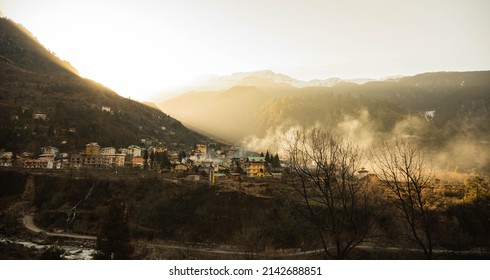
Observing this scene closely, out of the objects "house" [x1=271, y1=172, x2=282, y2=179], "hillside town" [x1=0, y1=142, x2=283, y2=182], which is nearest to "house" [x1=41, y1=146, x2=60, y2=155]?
"hillside town" [x1=0, y1=142, x2=283, y2=182]

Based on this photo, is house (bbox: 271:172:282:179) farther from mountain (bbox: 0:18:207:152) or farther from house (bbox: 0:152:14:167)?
house (bbox: 0:152:14:167)

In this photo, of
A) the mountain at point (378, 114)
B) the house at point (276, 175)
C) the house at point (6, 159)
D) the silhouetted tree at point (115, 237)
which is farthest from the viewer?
the mountain at point (378, 114)

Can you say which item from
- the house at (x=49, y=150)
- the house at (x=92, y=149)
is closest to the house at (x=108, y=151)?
the house at (x=92, y=149)

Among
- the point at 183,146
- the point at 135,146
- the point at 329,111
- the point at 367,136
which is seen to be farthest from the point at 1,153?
the point at 329,111

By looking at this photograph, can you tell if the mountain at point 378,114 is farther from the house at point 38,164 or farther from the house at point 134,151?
the house at point 38,164

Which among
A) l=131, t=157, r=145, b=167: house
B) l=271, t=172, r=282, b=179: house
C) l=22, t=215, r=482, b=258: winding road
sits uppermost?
l=131, t=157, r=145, b=167: house

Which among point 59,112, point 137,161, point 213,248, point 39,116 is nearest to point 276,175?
point 213,248

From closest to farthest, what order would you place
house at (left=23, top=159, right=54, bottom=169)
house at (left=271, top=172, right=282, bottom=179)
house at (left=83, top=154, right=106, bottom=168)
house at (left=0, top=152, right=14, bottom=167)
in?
1. house at (left=0, top=152, right=14, bottom=167)
2. house at (left=23, top=159, right=54, bottom=169)
3. house at (left=271, top=172, right=282, bottom=179)
4. house at (left=83, top=154, right=106, bottom=168)
